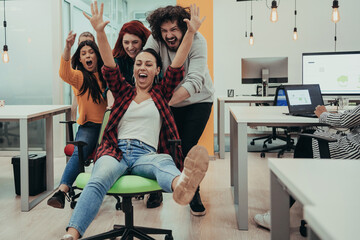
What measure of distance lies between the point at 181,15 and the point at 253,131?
191 inches

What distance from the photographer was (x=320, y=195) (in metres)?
0.74

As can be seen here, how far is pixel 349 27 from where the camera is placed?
6.41 meters

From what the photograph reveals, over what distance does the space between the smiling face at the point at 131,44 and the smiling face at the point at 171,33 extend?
0.28 metres

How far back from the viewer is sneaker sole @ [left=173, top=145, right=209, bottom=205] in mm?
1446

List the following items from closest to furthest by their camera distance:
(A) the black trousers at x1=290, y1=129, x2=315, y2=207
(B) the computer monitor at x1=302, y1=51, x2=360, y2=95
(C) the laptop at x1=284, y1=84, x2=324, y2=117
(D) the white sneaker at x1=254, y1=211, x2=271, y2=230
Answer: (A) the black trousers at x1=290, y1=129, x2=315, y2=207 → (D) the white sneaker at x1=254, y1=211, x2=271, y2=230 → (C) the laptop at x1=284, y1=84, x2=324, y2=117 → (B) the computer monitor at x1=302, y1=51, x2=360, y2=95

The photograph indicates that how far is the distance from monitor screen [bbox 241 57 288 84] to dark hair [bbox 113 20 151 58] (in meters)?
2.53

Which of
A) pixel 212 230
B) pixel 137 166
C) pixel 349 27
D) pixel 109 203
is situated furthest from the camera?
pixel 349 27

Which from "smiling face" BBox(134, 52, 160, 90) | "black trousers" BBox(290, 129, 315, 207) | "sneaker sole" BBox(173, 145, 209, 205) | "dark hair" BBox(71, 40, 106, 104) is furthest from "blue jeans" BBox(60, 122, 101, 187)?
"black trousers" BBox(290, 129, 315, 207)

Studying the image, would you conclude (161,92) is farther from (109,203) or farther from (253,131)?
(253,131)

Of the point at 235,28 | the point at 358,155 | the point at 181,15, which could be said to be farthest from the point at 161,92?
the point at 235,28

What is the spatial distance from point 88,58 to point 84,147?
693 mm

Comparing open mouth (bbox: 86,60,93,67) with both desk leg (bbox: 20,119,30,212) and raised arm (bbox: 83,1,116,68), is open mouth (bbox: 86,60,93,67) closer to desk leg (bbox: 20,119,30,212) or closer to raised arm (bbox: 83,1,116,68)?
desk leg (bbox: 20,119,30,212)

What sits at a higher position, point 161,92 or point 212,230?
point 161,92

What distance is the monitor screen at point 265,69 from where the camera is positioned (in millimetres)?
4758
